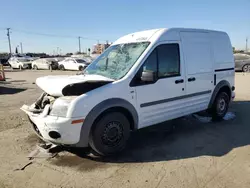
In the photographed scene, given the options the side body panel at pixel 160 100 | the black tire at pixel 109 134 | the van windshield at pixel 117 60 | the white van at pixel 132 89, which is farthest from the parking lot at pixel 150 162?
the van windshield at pixel 117 60

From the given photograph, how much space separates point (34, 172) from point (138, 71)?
7.65ft

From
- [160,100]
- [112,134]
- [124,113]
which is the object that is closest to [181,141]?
[160,100]

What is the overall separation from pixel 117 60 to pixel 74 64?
2344 cm

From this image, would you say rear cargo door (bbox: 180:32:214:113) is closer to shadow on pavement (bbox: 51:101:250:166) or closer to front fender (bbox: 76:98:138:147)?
shadow on pavement (bbox: 51:101:250:166)

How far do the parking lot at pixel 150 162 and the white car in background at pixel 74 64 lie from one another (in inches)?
849

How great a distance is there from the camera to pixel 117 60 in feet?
15.9

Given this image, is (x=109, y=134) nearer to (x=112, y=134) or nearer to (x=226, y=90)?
(x=112, y=134)

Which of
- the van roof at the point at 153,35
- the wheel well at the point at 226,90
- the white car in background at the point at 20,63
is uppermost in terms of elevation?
the white car in background at the point at 20,63

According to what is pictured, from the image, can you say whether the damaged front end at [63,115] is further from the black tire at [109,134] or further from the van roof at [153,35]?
the van roof at [153,35]

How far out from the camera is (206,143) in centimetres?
479

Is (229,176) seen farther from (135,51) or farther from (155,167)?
(135,51)

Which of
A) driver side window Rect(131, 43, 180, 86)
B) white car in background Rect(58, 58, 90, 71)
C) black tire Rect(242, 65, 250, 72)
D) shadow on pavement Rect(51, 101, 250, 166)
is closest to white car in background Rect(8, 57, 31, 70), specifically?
white car in background Rect(58, 58, 90, 71)

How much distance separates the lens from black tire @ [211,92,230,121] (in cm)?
618

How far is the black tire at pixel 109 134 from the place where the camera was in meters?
4.02
